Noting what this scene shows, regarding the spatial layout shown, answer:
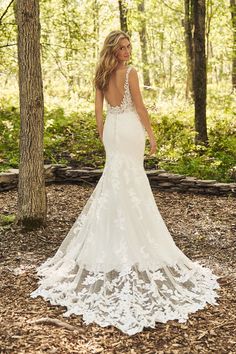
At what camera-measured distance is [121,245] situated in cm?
448

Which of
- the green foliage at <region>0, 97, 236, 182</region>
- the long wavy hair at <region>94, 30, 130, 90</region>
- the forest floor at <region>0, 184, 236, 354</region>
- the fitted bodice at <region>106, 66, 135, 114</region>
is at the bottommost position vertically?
the forest floor at <region>0, 184, 236, 354</region>

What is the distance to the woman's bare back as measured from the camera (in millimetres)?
4508

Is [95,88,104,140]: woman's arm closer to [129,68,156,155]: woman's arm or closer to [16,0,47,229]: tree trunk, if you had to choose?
[129,68,156,155]: woman's arm

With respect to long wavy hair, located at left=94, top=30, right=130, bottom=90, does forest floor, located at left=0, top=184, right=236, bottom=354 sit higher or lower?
lower

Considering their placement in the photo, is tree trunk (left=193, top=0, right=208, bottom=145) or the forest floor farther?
tree trunk (left=193, top=0, right=208, bottom=145)

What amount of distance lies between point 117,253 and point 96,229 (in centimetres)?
36

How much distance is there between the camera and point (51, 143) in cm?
1065

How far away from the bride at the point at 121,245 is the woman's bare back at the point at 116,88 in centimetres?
1

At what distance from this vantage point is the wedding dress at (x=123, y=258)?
4.09 metres

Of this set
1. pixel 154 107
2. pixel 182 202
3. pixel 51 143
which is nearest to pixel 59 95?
pixel 154 107

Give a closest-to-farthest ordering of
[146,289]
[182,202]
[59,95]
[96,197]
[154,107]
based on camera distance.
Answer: [146,289], [96,197], [182,202], [154,107], [59,95]

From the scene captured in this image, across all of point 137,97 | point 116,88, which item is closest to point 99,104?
point 116,88

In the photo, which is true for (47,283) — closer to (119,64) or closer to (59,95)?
(119,64)

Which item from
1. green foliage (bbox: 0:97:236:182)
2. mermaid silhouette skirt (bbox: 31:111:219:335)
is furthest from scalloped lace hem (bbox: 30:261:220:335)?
green foliage (bbox: 0:97:236:182)
